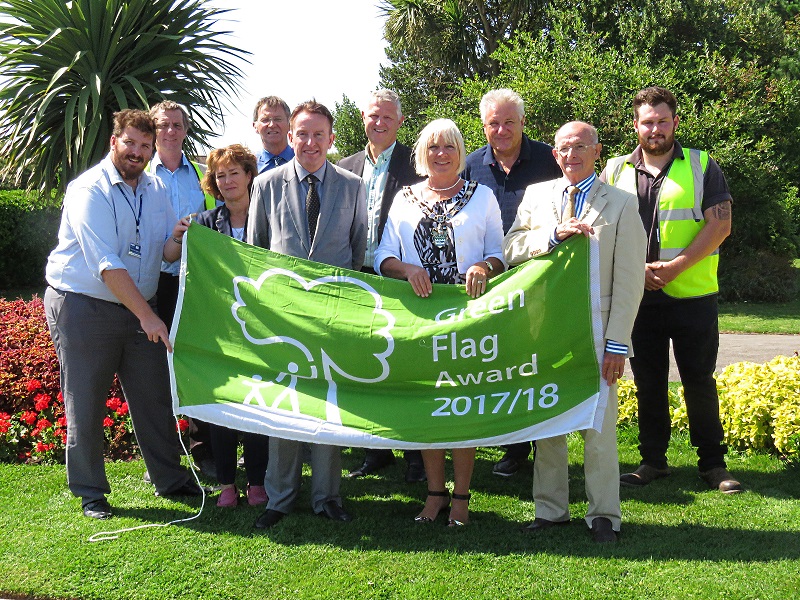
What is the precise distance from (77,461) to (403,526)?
2004 mm

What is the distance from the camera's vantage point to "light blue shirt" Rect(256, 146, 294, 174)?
6516 millimetres

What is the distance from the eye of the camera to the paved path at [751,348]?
35.2 ft

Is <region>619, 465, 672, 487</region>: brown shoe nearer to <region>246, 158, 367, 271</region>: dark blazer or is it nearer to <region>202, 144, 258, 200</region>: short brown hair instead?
<region>246, 158, 367, 271</region>: dark blazer

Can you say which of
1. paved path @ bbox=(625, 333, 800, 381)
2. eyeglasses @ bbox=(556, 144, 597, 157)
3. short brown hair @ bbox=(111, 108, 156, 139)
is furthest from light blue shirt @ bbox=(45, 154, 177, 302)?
paved path @ bbox=(625, 333, 800, 381)

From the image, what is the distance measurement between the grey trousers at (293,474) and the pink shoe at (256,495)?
23cm

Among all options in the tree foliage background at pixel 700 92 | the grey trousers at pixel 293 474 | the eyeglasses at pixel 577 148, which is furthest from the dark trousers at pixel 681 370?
the tree foliage background at pixel 700 92

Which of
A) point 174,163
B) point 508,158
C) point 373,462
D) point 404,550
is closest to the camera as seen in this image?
point 404,550

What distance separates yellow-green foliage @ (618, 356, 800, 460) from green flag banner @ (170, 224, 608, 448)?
7.54 ft

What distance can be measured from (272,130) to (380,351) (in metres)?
2.49

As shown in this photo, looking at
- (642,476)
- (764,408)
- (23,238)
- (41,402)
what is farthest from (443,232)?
(23,238)

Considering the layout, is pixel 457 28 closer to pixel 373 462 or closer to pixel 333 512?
pixel 373 462

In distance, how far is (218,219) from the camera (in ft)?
17.7

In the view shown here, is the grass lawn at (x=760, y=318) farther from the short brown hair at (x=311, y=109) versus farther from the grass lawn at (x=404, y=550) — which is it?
the short brown hair at (x=311, y=109)

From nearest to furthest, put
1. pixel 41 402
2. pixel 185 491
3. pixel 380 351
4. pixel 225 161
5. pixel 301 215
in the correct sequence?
pixel 380 351 < pixel 301 215 < pixel 225 161 < pixel 185 491 < pixel 41 402
